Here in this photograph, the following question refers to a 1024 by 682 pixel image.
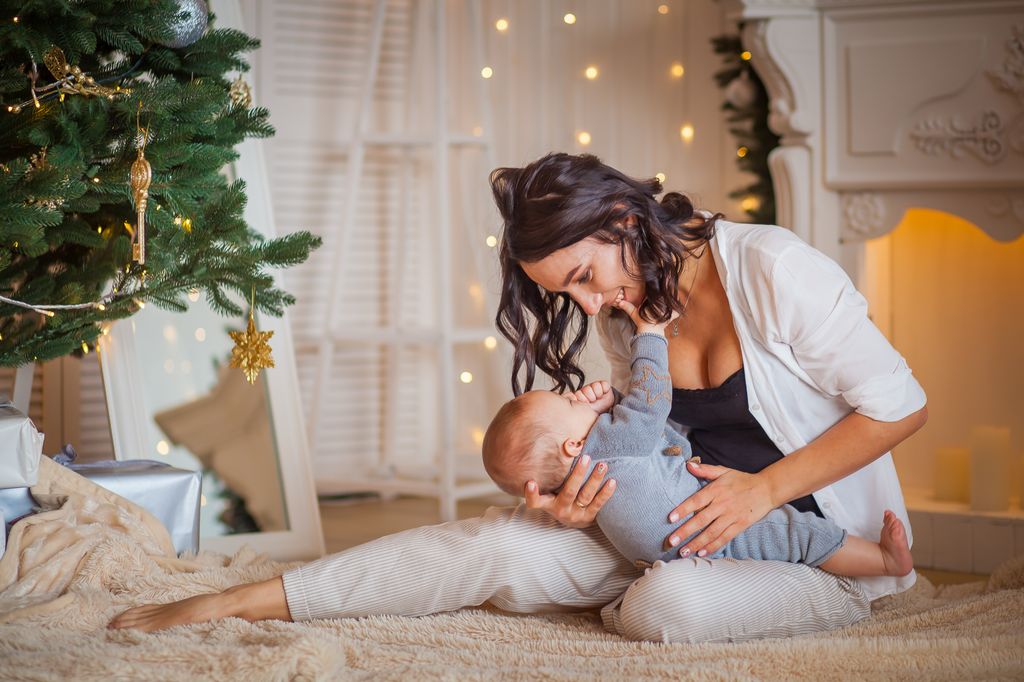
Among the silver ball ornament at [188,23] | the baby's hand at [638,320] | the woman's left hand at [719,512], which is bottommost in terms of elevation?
the woman's left hand at [719,512]

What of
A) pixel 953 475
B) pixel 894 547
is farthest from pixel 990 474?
pixel 894 547

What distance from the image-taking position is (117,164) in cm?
166

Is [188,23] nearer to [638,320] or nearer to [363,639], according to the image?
[638,320]

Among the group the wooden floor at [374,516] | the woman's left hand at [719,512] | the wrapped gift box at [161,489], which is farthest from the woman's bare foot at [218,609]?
the wooden floor at [374,516]

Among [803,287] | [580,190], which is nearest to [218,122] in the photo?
[580,190]

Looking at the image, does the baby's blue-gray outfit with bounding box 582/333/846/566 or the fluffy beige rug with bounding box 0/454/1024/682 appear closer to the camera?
the fluffy beige rug with bounding box 0/454/1024/682

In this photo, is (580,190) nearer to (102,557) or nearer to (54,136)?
(54,136)

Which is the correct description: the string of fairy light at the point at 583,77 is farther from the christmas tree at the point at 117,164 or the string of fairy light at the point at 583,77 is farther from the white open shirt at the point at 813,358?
the white open shirt at the point at 813,358

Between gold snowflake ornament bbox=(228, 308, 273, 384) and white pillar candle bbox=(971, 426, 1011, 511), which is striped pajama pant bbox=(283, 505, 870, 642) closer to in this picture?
gold snowflake ornament bbox=(228, 308, 273, 384)

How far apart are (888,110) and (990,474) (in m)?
0.96

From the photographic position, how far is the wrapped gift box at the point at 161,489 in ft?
6.32

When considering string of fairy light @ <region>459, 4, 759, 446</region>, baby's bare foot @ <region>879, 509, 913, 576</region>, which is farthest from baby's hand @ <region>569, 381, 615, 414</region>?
string of fairy light @ <region>459, 4, 759, 446</region>

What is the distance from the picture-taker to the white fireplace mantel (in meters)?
2.49

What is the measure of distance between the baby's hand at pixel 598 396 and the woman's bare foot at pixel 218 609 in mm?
544
